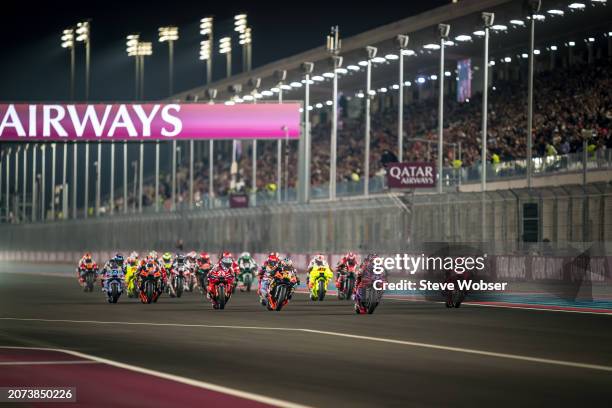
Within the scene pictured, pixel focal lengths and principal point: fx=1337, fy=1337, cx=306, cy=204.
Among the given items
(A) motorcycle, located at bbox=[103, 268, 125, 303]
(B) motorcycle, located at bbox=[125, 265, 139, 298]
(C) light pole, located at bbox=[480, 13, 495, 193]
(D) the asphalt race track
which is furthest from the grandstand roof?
(D) the asphalt race track

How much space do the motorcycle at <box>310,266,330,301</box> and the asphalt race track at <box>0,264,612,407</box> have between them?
10.1 ft

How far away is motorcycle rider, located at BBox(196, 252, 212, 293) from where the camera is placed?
113 ft

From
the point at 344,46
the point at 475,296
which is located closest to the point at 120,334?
the point at 475,296

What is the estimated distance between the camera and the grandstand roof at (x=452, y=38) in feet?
172

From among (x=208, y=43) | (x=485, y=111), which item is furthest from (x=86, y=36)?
(x=485, y=111)

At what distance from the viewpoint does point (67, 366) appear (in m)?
14.8

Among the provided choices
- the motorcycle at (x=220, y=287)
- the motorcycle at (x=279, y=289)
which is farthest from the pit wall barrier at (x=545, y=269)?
the motorcycle at (x=220, y=287)

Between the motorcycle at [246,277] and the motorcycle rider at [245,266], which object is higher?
the motorcycle rider at [245,266]

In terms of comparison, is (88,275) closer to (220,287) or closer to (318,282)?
(318,282)

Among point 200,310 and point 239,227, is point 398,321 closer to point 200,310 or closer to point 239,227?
point 200,310

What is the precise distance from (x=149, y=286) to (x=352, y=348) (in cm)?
1517

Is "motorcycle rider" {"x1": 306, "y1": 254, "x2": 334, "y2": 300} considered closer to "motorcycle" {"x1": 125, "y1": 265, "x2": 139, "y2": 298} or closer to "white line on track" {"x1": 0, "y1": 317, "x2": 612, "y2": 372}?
"motorcycle" {"x1": 125, "y1": 265, "x2": 139, "y2": 298}

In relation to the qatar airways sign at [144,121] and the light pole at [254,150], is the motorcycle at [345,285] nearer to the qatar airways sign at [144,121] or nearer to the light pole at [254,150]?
the qatar airways sign at [144,121]

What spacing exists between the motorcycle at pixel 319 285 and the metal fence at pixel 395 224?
19.1 feet
